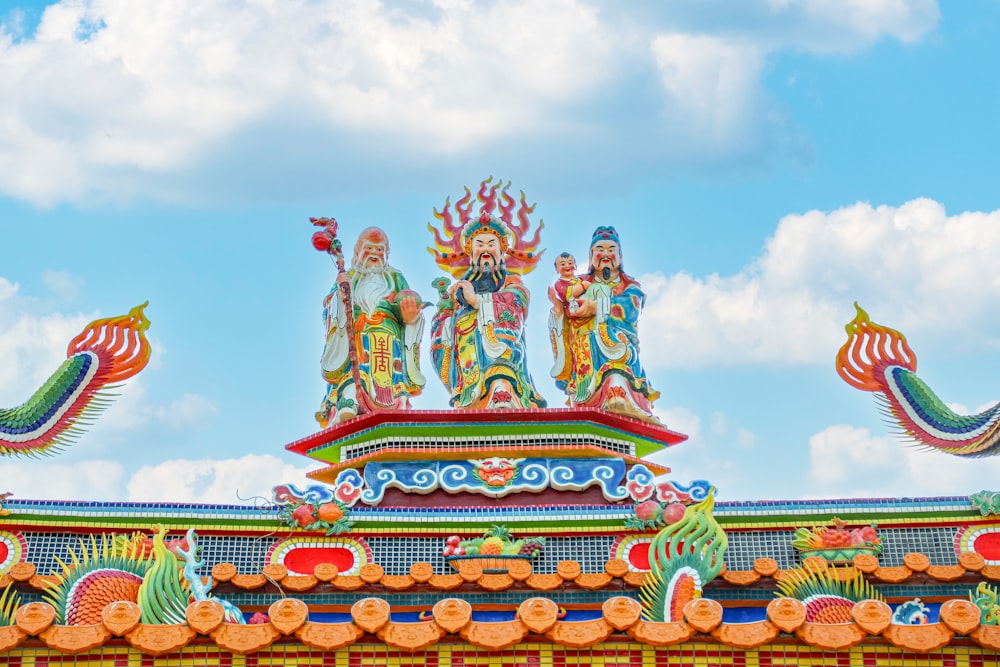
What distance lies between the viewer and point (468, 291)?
44.3 feet

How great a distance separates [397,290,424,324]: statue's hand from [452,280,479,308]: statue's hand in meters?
0.48

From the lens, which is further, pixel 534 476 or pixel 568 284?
pixel 568 284

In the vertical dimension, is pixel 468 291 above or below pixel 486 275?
below

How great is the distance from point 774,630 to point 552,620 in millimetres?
1184

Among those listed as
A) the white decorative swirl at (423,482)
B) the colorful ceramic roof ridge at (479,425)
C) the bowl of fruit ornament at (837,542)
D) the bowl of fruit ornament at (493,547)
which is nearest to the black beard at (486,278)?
the colorful ceramic roof ridge at (479,425)

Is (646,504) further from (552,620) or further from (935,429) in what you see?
(552,620)

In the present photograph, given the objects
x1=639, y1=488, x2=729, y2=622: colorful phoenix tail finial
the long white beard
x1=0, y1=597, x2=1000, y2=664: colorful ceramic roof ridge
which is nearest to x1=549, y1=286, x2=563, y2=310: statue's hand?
the long white beard

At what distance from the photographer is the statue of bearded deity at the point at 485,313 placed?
12820mm

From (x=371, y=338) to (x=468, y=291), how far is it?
3.79 ft

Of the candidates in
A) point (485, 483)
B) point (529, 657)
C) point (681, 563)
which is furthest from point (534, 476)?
point (529, 657)

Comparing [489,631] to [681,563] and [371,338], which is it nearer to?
[681,563]

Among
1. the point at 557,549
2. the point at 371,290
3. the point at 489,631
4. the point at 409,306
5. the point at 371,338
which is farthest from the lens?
the point at 371,290

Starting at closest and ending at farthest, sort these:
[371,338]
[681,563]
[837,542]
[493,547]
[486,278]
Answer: [681,563]
[837,542]
[493,547]
[371,338]
[486,278]

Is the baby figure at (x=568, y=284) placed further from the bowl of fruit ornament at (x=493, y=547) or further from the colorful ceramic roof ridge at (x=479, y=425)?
the bowl of fruit ornament at (x=493, y=547)
